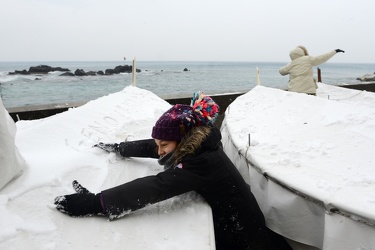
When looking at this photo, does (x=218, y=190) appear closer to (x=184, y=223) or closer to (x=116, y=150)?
(x=184, y=223)

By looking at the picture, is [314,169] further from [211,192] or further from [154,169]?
[154,169]

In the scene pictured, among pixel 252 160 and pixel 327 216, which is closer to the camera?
pixel 327 216

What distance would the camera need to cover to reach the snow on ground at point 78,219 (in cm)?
138

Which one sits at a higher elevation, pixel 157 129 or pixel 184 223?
pixel 157 129

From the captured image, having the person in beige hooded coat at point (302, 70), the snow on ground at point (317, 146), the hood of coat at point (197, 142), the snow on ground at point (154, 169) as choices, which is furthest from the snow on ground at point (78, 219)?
the person in beige hooded coat at point (302, 70)

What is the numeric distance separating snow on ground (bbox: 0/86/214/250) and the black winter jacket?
10 cm

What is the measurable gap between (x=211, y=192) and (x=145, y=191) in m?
0.42

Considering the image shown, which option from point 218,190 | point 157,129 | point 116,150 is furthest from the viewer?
point 116,150

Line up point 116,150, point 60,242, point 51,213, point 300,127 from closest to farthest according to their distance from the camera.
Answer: point 60,242 → point 51,213 → point 116,150 → point 300,127

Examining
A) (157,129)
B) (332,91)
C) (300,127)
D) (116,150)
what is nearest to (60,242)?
(157,129)

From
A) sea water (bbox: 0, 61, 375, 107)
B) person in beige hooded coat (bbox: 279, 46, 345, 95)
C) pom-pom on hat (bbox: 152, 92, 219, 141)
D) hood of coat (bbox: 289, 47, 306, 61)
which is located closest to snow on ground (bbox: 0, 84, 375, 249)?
pom-pom on hat (bbox: 152, 92, 219, 141)

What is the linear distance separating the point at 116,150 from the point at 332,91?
5759mm

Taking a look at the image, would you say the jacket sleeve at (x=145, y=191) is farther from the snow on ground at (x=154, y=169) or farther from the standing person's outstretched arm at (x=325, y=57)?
the standing person's outstretched arm at (x=325, y=57)

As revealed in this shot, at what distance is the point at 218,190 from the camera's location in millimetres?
1747
